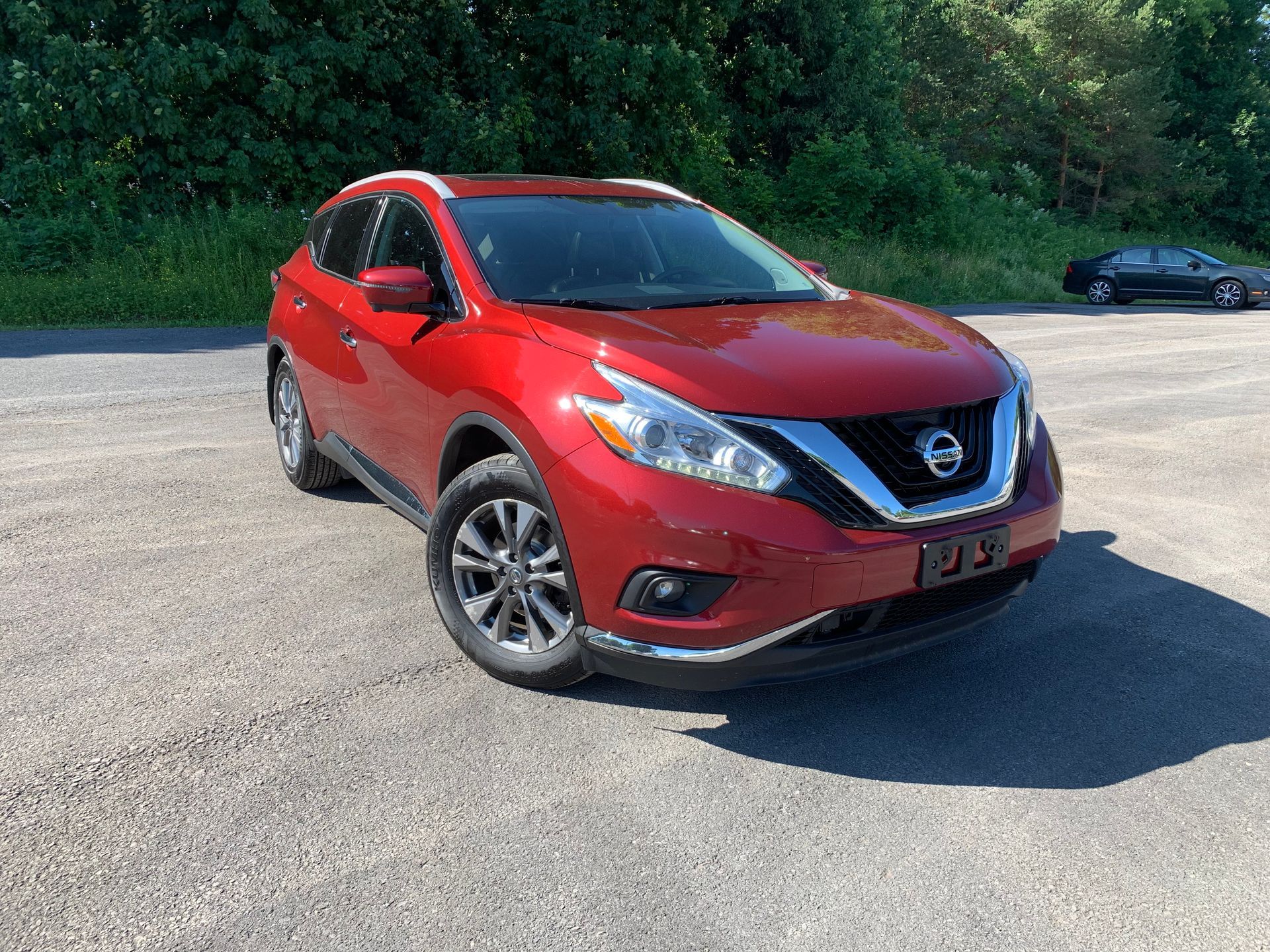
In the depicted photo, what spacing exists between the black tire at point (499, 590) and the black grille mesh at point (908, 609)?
2.44 feet

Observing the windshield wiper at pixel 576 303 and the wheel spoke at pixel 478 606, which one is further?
the windshield wiper at pixel 576 303

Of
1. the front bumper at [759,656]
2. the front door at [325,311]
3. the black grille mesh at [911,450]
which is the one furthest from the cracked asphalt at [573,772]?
the black grille mesh at [911,450]

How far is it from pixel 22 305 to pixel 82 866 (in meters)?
12.0

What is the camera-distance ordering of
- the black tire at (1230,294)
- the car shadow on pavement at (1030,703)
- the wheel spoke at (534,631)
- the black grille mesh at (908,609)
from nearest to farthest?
the black grille mesh at (908,609) < the car shadow on pavement at (1030,703) < the wheel spoke at (534,631) < the black tire at (1230,294)

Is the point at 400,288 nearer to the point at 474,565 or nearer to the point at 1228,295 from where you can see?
the point at 474,565

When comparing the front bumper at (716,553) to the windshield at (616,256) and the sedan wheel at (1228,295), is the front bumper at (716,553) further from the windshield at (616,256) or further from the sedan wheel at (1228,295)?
the sedan wheel at (1228,295)

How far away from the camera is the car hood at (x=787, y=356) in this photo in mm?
2861

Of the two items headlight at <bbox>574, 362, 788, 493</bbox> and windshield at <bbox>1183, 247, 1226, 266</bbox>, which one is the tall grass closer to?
headlight at <bbox>574, 362, 788, 493</bbox>

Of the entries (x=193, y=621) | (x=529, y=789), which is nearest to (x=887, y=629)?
(x=529, y=789)

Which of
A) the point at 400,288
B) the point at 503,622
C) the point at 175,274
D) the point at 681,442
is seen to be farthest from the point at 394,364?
the point at 175,274

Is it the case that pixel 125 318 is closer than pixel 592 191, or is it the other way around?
pixel 592 191

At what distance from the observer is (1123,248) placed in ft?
78.4

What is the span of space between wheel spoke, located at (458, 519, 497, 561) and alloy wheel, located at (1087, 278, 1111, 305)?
78.5 ft

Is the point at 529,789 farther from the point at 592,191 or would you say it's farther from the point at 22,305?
the point at 22,305
